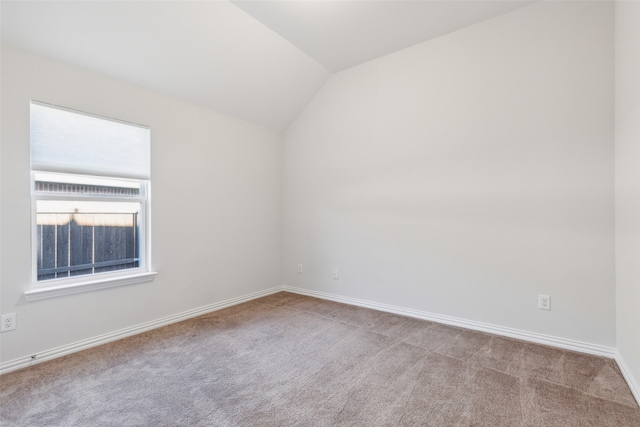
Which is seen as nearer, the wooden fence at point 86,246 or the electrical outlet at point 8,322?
the electrical outlet at point 8,322

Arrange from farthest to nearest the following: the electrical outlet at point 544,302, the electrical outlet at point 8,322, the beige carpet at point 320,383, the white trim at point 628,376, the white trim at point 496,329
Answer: the electrical outlet at point 544,302 < the white trim at point 496,329 < the electrical outlet at point 8,322 < the white trim at point 628,376 < the beige carpet at point 320,383

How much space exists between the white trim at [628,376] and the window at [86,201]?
377 cm

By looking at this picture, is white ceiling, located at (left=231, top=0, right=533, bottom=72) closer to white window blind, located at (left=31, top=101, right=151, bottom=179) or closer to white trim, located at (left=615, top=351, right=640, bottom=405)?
white window blind, located at (left=31, top=101, right=151, bottom=179)

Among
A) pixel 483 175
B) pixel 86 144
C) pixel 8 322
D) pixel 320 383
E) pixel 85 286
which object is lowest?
pixel 320 383

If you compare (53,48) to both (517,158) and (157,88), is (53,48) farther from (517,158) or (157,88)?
(517,158)

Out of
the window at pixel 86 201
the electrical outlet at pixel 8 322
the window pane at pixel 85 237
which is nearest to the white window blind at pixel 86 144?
the window at pixel 86 201

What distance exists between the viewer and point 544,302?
2502 mm

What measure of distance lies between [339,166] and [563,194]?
7.44 feet

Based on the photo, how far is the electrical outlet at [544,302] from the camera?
249 cm

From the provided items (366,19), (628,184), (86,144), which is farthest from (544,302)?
(86,144)

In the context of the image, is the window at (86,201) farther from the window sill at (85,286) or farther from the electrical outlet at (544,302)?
the electrical outlet at (544,302)

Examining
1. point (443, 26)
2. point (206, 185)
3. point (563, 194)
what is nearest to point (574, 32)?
point (443, 26)

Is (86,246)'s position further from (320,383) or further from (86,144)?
(320,383)

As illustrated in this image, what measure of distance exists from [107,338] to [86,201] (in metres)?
1.21
